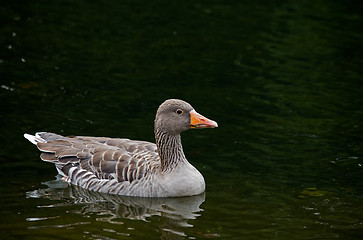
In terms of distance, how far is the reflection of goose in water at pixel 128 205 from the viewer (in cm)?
1292

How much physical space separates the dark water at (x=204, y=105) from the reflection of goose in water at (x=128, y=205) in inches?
1.6

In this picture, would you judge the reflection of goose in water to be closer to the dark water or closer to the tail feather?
the dark water

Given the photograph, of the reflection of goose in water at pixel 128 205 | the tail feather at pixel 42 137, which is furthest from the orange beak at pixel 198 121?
the tail feather at pixel 42 137

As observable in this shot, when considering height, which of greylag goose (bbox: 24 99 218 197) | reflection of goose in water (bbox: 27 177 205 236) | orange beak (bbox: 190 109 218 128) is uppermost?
orange beak (bbox: 190 109 218 128)

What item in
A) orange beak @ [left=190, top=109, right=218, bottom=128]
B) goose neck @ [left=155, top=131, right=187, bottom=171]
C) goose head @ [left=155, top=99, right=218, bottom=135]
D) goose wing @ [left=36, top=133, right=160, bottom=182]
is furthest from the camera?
goose wing @ [left=36, top=133, right=160, bottom=182]

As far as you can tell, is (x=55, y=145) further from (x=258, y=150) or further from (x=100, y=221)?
(x=258, y=150)

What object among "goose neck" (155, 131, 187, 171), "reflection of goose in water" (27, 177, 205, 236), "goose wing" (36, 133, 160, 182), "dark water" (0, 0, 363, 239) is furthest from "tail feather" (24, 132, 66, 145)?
"goose neck" (155, 131, 187, 171)

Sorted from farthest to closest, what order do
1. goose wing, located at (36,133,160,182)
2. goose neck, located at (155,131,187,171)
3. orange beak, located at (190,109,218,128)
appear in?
1. goose wing, located at (36,133,160,182)
2. goose neck, located at (155,131,187,171)
3. orange beak, located at (190,109,218,128)

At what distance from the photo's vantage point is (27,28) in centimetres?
2588

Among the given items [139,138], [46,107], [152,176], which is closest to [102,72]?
[46,107]

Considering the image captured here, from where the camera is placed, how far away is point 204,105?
64.3 feet

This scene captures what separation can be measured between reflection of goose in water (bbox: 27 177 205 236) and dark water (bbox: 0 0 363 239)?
0.13 ft

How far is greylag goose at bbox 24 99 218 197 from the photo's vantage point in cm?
1413

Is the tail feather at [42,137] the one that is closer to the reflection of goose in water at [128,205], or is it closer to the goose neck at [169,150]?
the reflection of goose in water at [128,205]
